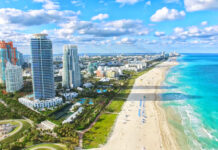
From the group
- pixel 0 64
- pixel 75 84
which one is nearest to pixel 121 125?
pixel 75 84

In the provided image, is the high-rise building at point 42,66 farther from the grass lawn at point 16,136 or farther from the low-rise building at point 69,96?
the grass lawn at point 16,136

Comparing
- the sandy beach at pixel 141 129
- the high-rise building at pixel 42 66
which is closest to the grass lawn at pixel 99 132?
the sandy beach at pixel 141 129

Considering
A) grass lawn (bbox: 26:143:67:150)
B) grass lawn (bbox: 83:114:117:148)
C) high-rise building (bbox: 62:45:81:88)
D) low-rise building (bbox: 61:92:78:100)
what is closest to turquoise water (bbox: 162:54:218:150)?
grass lawn (bbox: 83:114:117:148)

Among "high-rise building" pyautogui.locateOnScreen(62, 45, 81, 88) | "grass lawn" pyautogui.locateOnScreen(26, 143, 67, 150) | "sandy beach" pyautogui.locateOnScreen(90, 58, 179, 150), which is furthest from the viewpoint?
"high-rise building" pyautogui.locateOnScreen(62, 45, 81, 88)

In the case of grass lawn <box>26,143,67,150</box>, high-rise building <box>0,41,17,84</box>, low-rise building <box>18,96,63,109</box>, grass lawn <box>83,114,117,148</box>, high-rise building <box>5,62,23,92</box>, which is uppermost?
high-rise building <box>0,41,17,84</box>

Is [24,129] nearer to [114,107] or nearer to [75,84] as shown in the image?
[114,107]

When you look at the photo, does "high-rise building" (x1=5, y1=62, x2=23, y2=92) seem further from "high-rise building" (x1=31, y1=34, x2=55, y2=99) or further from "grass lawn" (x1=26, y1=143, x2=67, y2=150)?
"grass lawn" (x1=26, y1=143, x2=67, y2=150)
